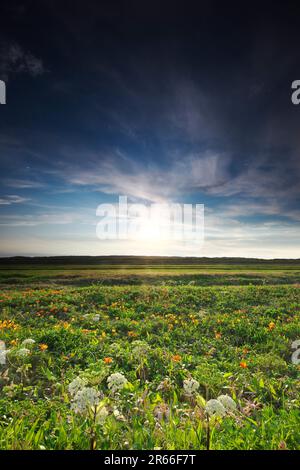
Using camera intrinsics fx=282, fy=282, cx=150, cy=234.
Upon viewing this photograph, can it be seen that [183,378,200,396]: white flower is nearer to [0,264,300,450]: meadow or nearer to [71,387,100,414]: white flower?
[0,264,300,450]: meadow

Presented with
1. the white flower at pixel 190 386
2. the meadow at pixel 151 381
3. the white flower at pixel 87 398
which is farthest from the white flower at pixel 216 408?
the white flower at pixel 87 398

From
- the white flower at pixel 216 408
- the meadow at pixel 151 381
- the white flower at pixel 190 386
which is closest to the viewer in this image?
the white flower at pixel 216 408

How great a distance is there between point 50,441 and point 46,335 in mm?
3840

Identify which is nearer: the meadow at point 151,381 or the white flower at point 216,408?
the white flower at point 216,408

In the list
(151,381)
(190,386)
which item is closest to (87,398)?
(190,386)

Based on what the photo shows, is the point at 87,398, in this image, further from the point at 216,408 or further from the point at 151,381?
the point at 151,381

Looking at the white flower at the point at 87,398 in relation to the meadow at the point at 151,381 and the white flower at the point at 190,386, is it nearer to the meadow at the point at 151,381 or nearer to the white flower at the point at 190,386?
the meadow at the point at 151,381

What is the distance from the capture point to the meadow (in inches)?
128

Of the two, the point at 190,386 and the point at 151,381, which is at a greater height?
the point at 190,386

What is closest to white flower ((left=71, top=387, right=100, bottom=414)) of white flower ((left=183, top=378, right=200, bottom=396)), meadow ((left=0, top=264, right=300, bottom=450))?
meadow ((left=0, top=264, right=300, bottom=450))

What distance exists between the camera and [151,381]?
520 cm

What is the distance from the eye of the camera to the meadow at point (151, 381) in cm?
326
